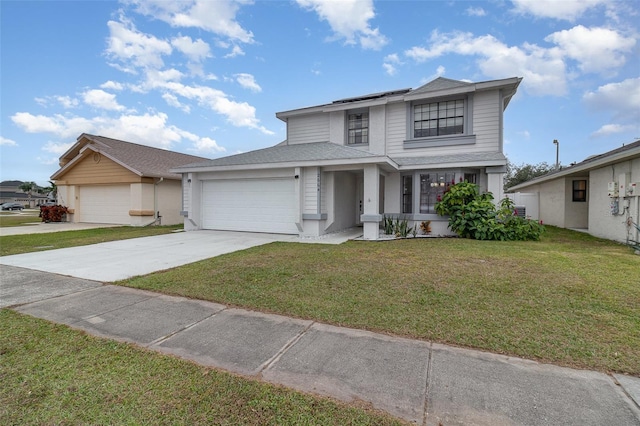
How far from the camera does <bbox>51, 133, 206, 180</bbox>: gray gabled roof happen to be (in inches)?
605

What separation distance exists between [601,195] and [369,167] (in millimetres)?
8867

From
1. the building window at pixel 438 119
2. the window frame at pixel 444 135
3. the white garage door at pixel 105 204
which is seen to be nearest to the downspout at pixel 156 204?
the white garage door at pixel 105 204

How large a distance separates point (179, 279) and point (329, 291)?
2.70 m

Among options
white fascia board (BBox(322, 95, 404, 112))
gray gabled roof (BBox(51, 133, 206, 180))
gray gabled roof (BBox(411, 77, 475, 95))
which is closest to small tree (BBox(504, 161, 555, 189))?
gray gabled roof (BBox(411, 77, 475, 95))

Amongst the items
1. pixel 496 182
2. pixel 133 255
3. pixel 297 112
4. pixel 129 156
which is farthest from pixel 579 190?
pixel 129 156

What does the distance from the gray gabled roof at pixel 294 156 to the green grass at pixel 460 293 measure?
146 inches

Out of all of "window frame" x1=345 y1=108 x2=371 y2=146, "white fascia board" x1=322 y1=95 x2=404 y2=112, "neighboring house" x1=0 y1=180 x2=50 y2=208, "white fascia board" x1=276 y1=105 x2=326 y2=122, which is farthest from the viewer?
"neighboring house" x1=0 y1=180 x2=50 y2=208

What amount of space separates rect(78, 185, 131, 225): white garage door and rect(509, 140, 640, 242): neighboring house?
68.7 feet

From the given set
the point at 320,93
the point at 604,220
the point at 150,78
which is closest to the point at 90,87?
the point at 150,78

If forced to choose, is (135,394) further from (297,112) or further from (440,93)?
(297,112)

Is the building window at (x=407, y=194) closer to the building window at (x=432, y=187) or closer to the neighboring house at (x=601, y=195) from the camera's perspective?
the building window at (x=432, y=187)

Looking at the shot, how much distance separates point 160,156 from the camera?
1884cm

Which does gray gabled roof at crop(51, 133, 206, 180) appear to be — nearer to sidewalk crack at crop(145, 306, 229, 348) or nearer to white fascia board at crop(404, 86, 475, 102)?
white fascia board at crop(404, 86, 475, 102)

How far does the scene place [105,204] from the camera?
16828mm
